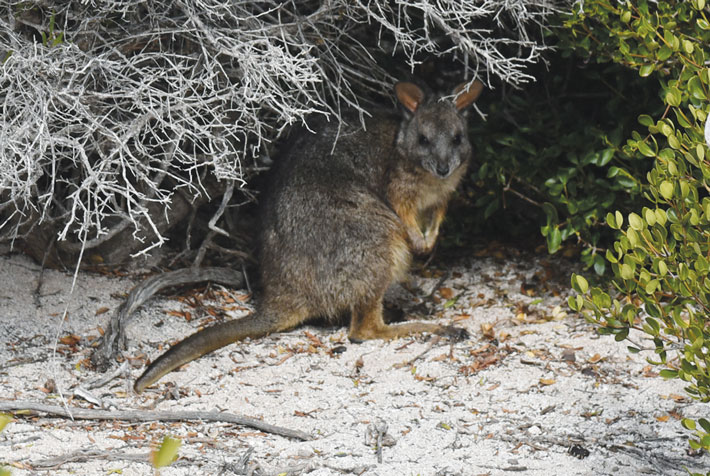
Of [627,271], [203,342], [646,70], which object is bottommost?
[203,342]

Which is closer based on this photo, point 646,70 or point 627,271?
point 627,271

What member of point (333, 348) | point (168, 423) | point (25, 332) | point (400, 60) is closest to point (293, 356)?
point (333, 348)

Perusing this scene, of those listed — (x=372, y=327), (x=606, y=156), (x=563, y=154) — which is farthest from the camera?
(x=563, y=154)

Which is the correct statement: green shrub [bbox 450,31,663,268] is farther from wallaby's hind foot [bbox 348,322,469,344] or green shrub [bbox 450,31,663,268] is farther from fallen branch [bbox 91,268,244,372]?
fallen branch [bbox 91,268,244,372]

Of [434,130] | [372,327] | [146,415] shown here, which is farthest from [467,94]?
[146,415]

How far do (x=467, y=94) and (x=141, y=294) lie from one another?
2468 millimetres

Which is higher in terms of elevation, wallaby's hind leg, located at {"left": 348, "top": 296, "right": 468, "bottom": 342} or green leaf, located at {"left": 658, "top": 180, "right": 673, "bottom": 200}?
green leaf, located at {"left": 658, "top": 180, "right": 673, "bottom": 200}

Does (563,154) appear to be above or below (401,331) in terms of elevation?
above

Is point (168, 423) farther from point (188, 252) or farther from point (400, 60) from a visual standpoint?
point (400, 60)

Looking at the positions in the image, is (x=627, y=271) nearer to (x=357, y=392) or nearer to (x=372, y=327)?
(x=357, y=392)

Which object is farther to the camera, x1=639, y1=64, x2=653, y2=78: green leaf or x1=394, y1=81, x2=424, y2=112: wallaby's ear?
x1=394, y1=81, x2=424, y2=112: wallaby's ear

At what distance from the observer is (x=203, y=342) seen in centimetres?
473

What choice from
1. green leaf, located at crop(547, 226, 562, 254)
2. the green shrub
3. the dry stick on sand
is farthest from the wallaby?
the dry stick on sand

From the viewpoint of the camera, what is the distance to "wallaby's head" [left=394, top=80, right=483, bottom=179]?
5402 millimetres
